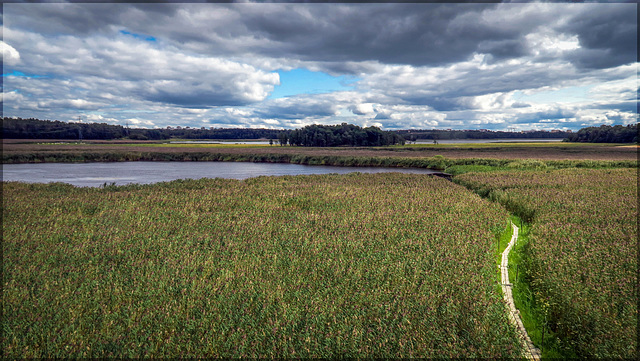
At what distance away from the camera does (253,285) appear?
6.97 meters

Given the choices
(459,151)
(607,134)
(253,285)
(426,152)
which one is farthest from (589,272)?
(607,134)

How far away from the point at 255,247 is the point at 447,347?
5.46 m

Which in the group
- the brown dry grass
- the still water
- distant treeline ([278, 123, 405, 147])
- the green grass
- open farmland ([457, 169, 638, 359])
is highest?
distant treeline ([278, 123, 405, 147])

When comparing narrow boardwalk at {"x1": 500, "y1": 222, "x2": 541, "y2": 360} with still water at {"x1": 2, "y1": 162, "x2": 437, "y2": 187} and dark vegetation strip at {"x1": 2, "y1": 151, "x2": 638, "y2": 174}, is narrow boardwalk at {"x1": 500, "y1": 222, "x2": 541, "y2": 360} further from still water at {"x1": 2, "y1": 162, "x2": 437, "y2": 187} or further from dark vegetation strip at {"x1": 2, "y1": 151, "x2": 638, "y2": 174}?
dark vegetation strip at {"x1": 2, "y1": 151, "x2": 638, "y2": 174}

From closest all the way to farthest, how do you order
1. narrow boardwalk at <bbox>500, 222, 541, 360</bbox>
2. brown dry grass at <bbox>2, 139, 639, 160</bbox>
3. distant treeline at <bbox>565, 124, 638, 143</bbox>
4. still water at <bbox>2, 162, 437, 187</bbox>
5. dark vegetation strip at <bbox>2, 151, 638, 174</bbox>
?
narrow boardwalk at <bbox>500, 222, 541, 360</bbox>
still water at <bbox>2, 162, 437, 187</bbox>
dark vegetation strip at <bbox>2, 151, 638, 174</bbox>
brown dry grass at <bbox>2, 139, 639, 160</bbox>
distant treeline at <bbox>565, 124, 638, 143</bbox>

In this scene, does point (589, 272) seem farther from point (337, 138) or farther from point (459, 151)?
point (337, 138)

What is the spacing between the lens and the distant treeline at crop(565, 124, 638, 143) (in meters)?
103

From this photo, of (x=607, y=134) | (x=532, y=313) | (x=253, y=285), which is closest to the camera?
(x=253, y=285)

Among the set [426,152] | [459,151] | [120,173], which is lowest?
[120,173]

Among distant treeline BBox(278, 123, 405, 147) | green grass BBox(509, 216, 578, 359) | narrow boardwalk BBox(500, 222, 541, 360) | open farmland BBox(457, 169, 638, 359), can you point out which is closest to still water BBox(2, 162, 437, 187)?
narrow boardwalk BBox(500, 222, 541, 360)

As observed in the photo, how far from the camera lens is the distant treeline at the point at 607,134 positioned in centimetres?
10344

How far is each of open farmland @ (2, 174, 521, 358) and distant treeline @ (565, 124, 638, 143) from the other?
125 metres

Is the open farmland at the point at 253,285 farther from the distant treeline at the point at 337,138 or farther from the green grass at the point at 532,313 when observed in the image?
the distant treeline at the point at 337,138

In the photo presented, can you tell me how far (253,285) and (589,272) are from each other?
6679 millimetres
